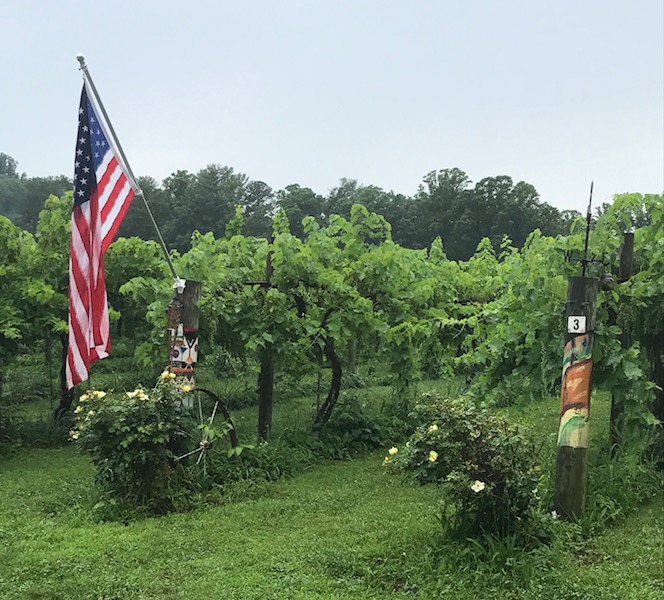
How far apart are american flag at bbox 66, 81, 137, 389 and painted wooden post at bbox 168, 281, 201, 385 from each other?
668 millimetres

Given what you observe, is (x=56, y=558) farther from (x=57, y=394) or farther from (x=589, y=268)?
(x=57, y=394)

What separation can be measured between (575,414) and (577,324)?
2.23ft

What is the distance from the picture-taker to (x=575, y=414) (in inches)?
198

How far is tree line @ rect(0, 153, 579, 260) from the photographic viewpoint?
44.1 metres

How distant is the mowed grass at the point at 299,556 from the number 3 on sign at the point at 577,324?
145 centimetres

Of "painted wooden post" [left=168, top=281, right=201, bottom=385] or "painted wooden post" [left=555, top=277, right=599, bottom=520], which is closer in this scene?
"painted wooden post" [left=555, top=277, right=599, bottom=520]

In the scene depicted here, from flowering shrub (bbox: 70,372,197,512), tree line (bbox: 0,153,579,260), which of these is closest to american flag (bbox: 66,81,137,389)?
flowering shrub (bbox: 70,372,197,512)

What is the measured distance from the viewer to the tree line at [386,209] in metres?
44.1

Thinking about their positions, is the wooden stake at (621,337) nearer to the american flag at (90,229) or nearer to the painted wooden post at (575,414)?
the painted wooden post at (575,414)

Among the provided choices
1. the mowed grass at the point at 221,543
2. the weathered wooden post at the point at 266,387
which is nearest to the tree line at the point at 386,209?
the weathered wooden post at the point at 266,387

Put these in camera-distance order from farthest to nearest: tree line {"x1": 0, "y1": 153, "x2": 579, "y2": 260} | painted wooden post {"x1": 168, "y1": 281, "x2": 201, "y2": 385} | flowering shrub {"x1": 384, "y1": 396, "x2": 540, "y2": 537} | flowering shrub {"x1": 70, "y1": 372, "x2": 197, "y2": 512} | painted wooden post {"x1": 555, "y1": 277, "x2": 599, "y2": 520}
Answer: tree line {"x1": 0, "y1": 153, "x2": 579, "y2": 260} < painted wooden post {"x1": 168, "y1": 281, "x2": 201, "y2": 385} < flowering shrub {"x1": 70, "y1": 372, "x2": 197, "y2": 512} < painted wooden post {"x1": 555, "y1": 277, "x2": 599, "y2": 520} < flowering shrub {"x1": 384, "y1": 396, "x2": 540, "y2": 537}

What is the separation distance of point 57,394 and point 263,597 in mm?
10104

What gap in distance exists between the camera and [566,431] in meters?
Result: 5.04

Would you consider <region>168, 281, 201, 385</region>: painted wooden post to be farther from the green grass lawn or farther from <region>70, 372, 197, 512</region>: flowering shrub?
the green grass lawn
